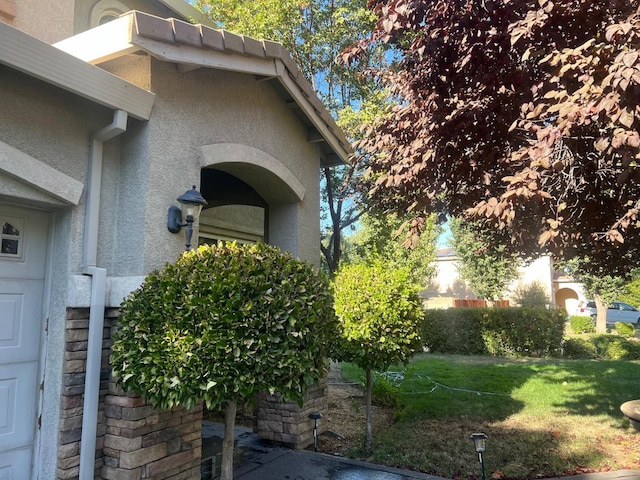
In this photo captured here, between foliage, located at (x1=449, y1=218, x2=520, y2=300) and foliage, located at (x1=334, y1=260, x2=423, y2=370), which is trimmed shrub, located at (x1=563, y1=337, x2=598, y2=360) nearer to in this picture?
foliage, located at (x1=449, y1=218, x2=520, y2=300)

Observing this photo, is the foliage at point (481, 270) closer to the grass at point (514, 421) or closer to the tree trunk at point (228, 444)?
the grass at point (514, 421)

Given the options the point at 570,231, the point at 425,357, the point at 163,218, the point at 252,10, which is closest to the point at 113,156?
the point at 163,218

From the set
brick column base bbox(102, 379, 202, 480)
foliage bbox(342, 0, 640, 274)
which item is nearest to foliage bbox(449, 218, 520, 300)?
foliage bbox(342, 0, 640, 274)

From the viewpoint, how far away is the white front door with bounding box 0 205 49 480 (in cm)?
403

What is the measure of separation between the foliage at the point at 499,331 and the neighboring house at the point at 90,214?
38.5 ft

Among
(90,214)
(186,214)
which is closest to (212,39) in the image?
(186,214)

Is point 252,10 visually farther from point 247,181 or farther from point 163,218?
point 163,218

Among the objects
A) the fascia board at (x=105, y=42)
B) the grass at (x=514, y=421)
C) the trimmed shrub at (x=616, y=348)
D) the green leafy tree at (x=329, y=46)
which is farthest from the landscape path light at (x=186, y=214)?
the trimmed shrub at (x=616, y=348)

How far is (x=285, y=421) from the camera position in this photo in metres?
6.30

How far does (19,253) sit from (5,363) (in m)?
0.95

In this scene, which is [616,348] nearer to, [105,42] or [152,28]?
[152,28]

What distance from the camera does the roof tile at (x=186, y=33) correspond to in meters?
4.54

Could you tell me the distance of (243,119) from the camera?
5840 millimetres

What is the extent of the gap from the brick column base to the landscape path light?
5.03 feet
